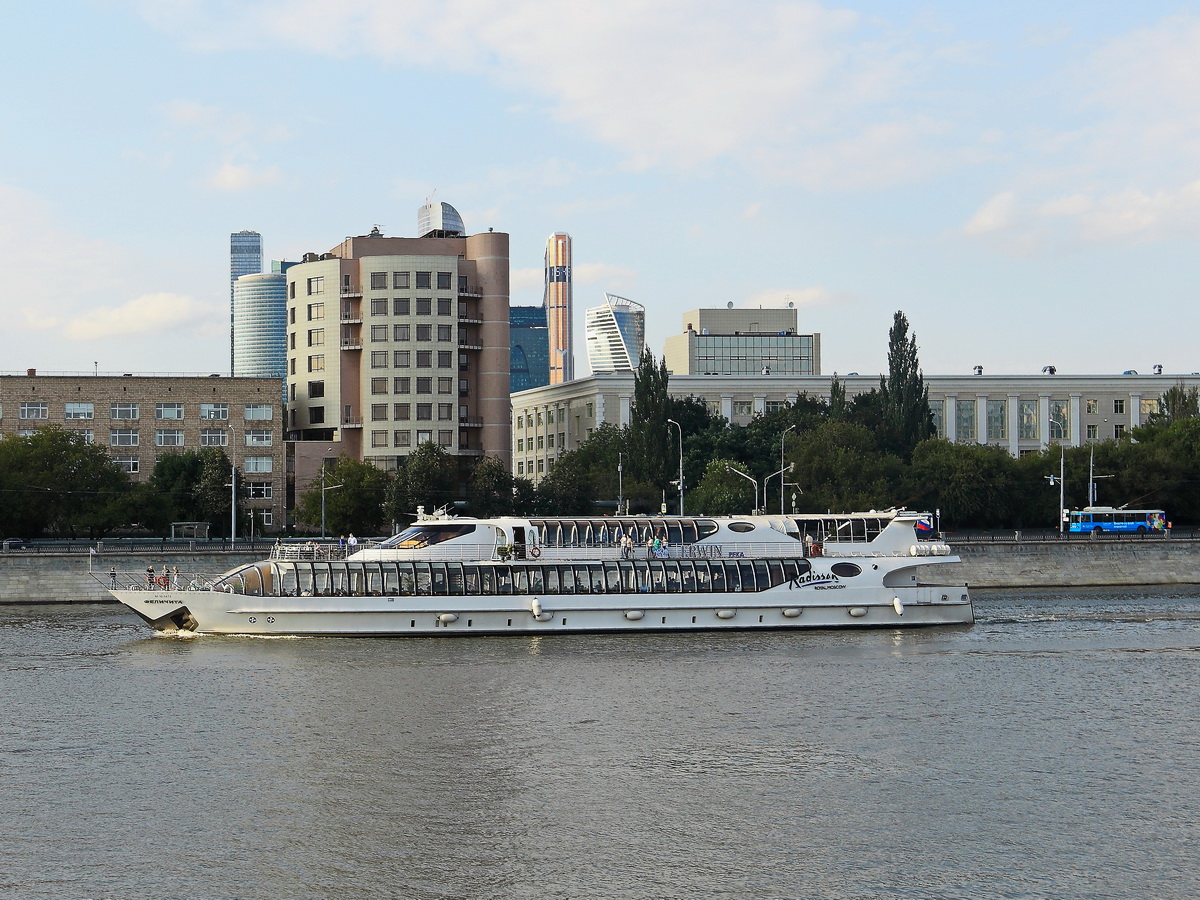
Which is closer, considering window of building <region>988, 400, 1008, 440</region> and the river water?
the river water

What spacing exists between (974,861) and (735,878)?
5382 mm

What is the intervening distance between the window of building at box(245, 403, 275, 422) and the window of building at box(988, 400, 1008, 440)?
267ft

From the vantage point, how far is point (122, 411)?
133500mm

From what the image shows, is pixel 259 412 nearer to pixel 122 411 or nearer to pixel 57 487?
pixel 122 411

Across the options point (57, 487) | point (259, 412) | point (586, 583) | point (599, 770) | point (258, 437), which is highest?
point (259, 412)

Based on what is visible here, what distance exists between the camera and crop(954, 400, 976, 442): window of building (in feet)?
544

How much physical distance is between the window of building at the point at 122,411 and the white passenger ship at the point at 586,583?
65796 millimetres

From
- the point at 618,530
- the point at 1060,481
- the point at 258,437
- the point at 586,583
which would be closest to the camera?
the point at 586,583

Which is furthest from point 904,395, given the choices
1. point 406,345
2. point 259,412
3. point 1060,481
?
point 259,412

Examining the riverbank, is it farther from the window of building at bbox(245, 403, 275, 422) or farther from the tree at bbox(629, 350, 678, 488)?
the window of building at bbox(245, 403, 275, 422)

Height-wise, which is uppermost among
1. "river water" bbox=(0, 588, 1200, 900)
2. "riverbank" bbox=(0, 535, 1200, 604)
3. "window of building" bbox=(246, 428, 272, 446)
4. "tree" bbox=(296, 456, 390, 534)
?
"window of building" bbox=(246, 428, 272, 446)

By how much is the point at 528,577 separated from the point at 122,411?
3009 inches

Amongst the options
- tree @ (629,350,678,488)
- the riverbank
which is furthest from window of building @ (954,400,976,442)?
the riverbank

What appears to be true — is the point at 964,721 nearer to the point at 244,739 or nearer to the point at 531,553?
the point at 244,739
